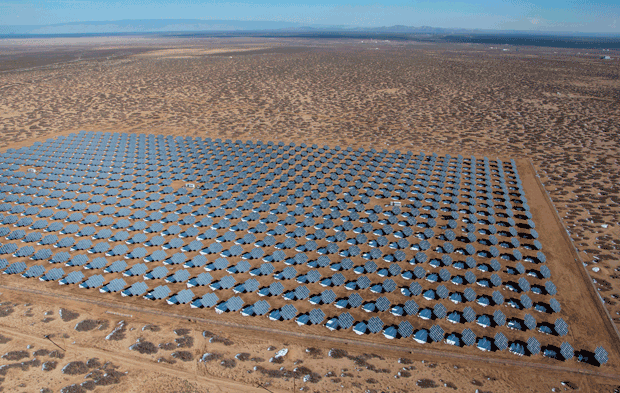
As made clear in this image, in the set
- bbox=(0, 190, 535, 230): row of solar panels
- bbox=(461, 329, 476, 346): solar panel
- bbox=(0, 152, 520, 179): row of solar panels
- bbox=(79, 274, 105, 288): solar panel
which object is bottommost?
bbox=(461, 329, 476, 346): solar panel

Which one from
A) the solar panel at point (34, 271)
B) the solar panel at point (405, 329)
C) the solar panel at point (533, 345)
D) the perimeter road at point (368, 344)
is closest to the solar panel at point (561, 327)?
the solar panel at point (533, 345)

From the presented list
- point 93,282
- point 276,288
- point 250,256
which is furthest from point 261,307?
point 93,282

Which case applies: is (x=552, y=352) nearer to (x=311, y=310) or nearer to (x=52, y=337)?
(x=311, y=310)

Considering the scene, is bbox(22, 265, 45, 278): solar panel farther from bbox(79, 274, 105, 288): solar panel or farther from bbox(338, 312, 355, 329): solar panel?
bbox(338, 312, 355, 329): solar panel

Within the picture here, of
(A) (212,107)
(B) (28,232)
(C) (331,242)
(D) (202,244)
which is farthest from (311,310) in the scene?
(A) (212,107)

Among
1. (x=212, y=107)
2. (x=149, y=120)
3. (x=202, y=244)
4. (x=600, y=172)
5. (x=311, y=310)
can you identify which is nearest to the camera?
(x=311, y=310)

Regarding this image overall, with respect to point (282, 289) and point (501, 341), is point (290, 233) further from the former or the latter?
point (501, 341)

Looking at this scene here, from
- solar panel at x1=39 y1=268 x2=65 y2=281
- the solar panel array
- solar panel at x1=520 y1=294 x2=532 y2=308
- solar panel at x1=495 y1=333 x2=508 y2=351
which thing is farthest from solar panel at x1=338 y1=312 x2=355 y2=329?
solar panel at x1=39 y1=268 x2=65 y2=281
